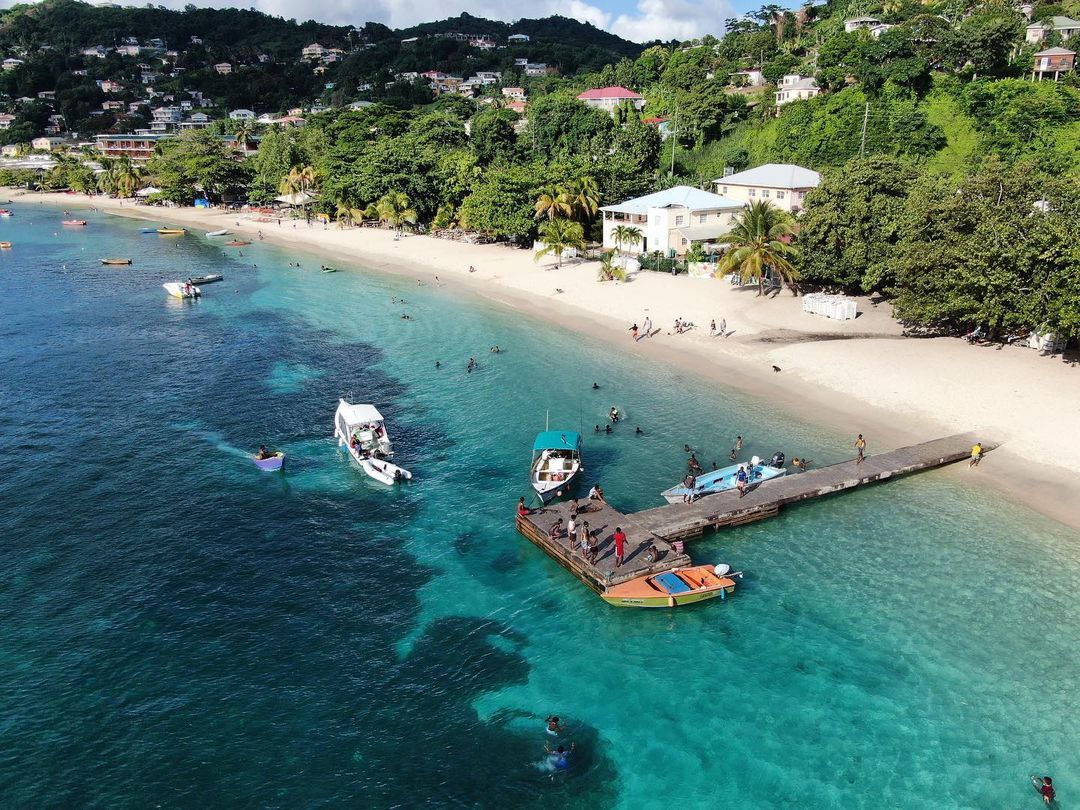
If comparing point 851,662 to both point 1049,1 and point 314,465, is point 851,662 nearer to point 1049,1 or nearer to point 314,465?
point 314,465

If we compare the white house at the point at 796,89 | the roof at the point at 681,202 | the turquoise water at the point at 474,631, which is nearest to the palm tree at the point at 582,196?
the roof at the point at 681,202

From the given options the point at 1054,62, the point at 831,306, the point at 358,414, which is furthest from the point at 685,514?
the point at 1054,62

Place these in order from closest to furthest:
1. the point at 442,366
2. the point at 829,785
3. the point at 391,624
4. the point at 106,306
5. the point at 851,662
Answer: the point at 829,785
the point at 851,662
the point at 391,624
the point at 442,366
the point at 106,306

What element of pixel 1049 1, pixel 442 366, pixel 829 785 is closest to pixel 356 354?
pixel 442 366

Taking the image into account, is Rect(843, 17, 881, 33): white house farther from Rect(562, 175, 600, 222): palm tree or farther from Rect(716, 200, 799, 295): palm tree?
Rect(716, 200, 799, 295): palm tree

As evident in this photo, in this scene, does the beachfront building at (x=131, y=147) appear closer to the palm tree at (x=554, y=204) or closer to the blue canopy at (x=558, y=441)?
the palm tree at (x=554, y=204)

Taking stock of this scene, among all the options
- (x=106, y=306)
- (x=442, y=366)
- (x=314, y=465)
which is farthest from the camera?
(x=106, y=306)
